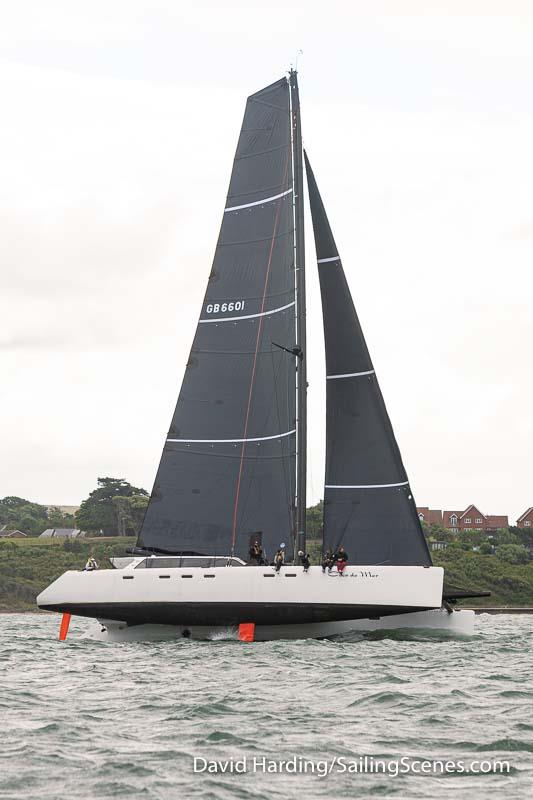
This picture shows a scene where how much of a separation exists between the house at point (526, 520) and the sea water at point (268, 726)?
448 feet

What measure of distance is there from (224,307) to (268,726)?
2183 cm

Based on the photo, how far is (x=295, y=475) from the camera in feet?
111

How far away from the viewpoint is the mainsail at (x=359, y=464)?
106 ft

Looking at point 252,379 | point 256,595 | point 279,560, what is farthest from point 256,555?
point 252,379

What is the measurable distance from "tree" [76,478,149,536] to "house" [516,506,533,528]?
179ft

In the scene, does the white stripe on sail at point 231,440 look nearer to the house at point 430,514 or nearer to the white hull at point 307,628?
the white hull at point 307,628

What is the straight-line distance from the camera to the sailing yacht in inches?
1182

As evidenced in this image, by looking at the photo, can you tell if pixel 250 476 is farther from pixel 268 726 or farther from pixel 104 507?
pixel 104 507

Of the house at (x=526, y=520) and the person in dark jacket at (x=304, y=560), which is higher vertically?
the house at (x=526, y=520)

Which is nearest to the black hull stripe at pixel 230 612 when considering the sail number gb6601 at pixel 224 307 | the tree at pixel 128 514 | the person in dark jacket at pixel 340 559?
the person in dark jacket at pixel 340 559

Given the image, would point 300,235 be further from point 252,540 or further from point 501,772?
point 501,772

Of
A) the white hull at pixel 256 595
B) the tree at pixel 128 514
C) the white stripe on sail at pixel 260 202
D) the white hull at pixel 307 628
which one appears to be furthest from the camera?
the tree at pixel 128 514

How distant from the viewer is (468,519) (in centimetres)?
16538

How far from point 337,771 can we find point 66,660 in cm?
1494
